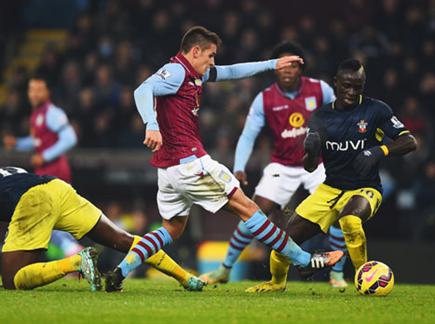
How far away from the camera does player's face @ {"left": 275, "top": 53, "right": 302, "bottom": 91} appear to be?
416 inches

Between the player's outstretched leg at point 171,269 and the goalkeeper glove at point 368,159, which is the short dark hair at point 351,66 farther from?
the player's outstretched leg at point 171,269

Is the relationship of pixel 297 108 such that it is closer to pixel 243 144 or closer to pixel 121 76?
pixel 243 144

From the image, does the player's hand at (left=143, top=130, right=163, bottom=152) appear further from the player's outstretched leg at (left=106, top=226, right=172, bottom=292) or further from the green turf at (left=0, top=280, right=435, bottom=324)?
the green turf at (left=0, top=280, right=435, bottom=324)

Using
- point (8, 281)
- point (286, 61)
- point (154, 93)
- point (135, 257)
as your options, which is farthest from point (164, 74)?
point (8, 281)

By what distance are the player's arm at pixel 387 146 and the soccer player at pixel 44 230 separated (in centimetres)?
173

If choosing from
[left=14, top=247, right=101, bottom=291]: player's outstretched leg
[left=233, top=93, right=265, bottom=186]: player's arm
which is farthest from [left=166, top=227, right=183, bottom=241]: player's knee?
[left=233, top=93, right=265, bottom=186]: player's arm

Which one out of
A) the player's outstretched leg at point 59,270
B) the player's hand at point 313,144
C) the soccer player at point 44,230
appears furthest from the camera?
the player's hand at point 313,144

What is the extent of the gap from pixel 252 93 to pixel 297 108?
6.02 m

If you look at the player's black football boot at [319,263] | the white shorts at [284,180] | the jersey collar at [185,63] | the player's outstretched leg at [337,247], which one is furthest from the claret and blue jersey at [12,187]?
the player's outstretched leg at [337,247]

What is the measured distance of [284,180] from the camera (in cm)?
1078

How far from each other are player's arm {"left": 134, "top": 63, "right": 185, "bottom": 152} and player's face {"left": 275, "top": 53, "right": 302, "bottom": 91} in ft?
7.29

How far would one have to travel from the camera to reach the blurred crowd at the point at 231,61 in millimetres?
15703

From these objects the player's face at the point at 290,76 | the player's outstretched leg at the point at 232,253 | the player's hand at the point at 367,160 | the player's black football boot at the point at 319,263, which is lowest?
the player's outstretched leg at the point at 232,253

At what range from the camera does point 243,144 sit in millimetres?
10703
